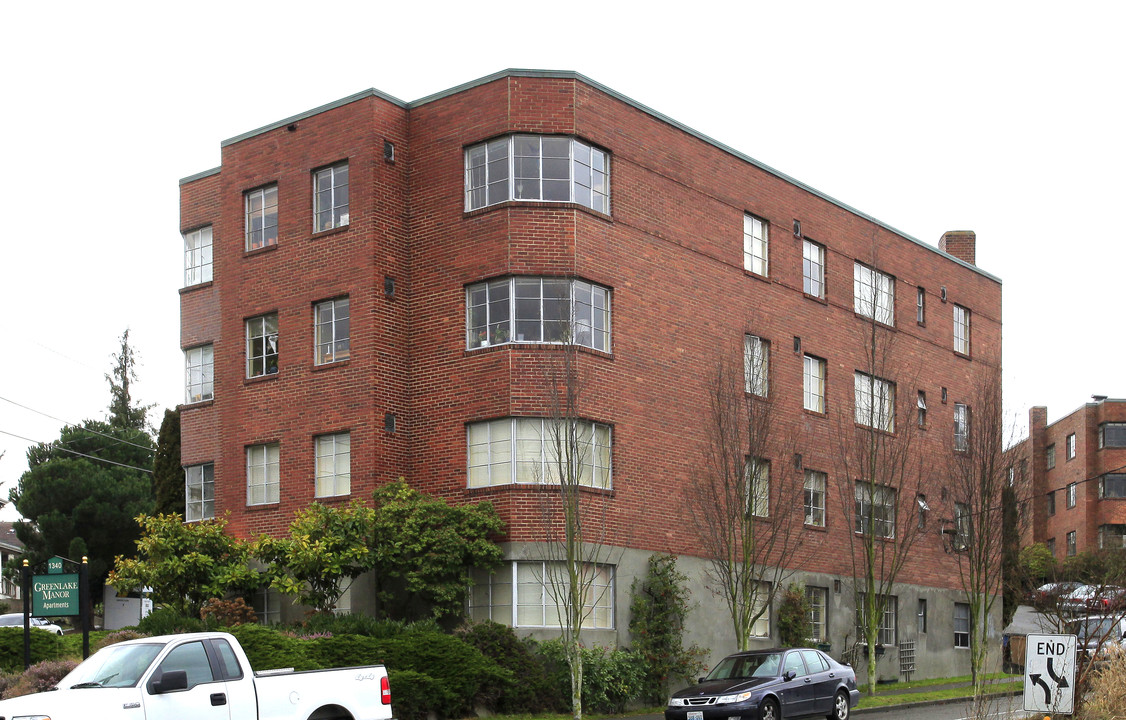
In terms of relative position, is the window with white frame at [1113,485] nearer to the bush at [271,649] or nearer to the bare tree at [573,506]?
the bare tree at [573,506]

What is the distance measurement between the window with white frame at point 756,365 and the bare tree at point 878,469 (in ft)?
8.92

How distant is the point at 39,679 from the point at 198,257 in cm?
1466

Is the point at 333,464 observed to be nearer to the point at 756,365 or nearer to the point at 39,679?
the point at 39,679

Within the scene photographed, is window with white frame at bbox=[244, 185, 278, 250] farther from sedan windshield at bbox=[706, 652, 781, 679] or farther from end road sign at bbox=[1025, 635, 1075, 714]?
end road sign at bbox=[1025, 635, 1075, 714]

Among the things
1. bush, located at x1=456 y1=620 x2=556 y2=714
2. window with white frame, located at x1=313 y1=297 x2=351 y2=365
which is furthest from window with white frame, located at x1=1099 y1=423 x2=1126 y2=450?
bush, located at x1=456 y1=620 x2=556 y2=714

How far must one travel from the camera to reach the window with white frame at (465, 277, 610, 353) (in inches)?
1143

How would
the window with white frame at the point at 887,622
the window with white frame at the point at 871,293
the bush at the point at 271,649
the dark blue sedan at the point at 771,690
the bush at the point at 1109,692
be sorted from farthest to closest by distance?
the window with white frame at the point at 871,293
the window with white frame at the point at 887,622
the dark blue sedan at the point at 771,690
the bush at the point at 271,649
the bush at the point at 1109,692

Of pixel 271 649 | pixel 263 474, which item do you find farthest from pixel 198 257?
pixel 271 649

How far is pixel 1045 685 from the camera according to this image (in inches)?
719

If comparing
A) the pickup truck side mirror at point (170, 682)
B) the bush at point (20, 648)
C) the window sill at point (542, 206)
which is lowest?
the bush at point (20, 648)

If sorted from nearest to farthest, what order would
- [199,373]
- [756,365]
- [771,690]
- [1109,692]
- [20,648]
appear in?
[1109,692] < [771,690] < [20,648] < [756,365] < [199,373]

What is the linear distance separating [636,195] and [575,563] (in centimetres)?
884

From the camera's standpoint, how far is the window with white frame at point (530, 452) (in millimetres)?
28438

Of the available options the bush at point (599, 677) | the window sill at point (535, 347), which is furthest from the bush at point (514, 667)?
the window sill at point (535, 347)
